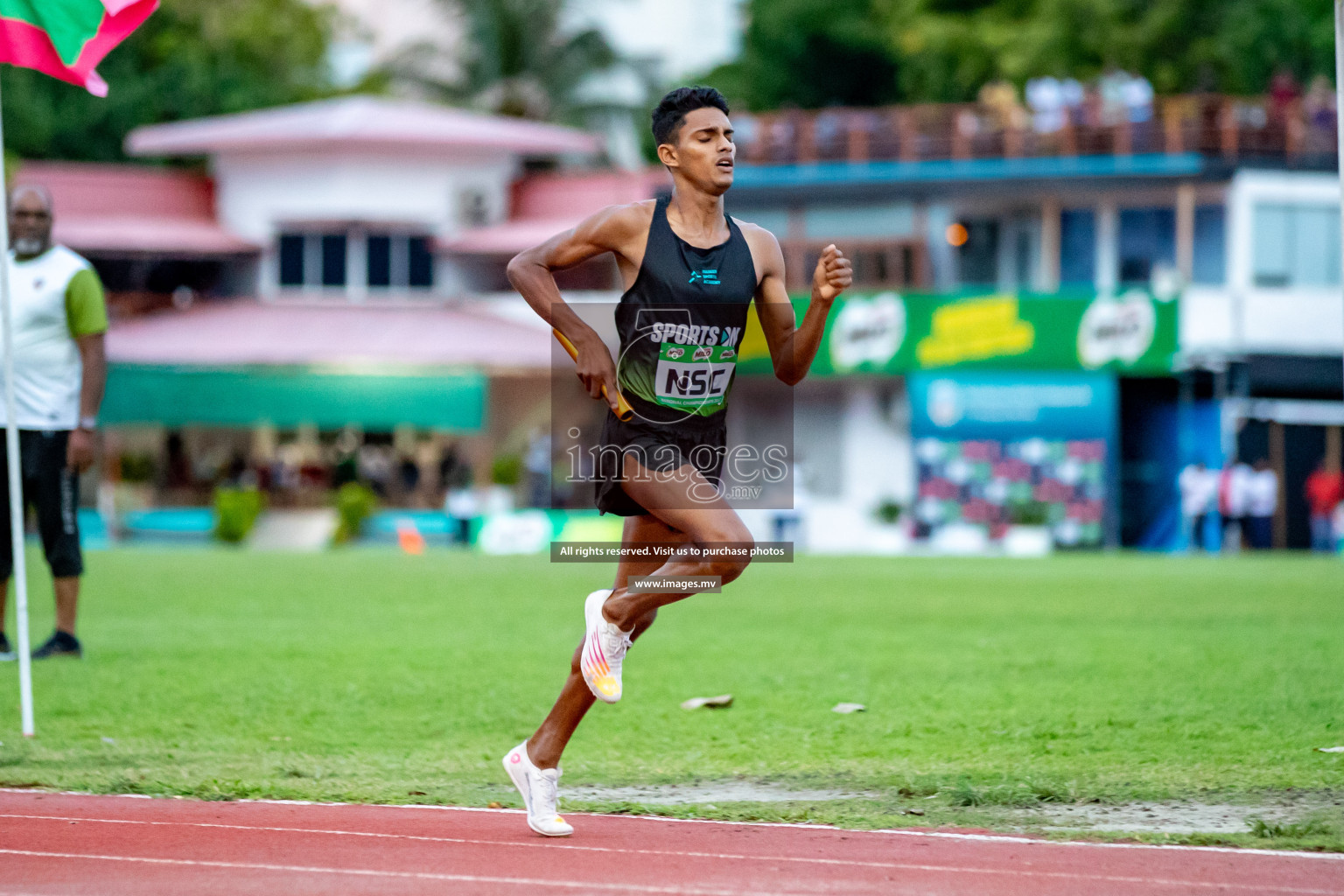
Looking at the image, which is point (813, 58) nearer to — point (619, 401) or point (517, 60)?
point (517, 60)

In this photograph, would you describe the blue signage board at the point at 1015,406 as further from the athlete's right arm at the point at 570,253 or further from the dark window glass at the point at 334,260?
the athlete's right arm at the point at 570,253

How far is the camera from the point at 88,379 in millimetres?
9953

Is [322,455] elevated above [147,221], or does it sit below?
below

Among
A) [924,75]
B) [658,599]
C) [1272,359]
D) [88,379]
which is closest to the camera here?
[658,599]

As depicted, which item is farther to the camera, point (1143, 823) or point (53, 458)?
point (53, 458)

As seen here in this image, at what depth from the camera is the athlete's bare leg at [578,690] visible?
19.6 ft

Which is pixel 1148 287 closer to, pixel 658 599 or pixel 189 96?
pixel 189 96

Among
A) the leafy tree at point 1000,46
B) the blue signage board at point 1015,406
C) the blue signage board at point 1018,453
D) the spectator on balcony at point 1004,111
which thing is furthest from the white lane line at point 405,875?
the leafy tree at point 1000,46

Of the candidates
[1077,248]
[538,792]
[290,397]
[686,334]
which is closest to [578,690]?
[538,792]

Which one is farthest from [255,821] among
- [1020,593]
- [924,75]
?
[924,75]

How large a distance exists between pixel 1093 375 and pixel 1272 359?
3488mm

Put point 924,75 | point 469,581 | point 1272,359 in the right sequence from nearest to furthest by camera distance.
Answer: point 469,581 → point 1272,359 → point 924,75

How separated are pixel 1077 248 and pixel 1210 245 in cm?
282

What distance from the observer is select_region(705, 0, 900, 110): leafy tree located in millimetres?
51031
